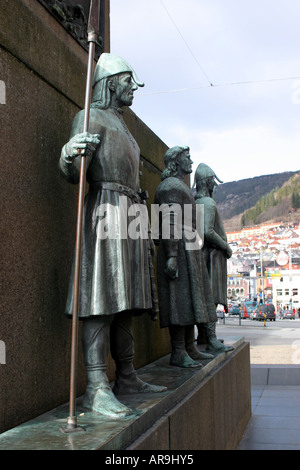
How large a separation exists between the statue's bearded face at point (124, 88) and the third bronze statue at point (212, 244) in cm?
273

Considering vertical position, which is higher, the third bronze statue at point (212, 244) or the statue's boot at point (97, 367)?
the third bronze statue at point (212, 244)

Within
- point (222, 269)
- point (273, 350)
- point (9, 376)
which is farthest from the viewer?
point (273, 350)

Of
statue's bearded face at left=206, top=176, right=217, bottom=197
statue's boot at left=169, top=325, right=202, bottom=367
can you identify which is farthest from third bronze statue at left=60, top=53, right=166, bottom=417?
statue's bearded face at left=206, top=176, right=217, bottom=197

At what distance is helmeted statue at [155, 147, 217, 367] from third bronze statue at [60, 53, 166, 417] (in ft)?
3.80

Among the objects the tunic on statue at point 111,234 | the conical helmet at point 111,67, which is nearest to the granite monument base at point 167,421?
the tunic on statue at point 111,234

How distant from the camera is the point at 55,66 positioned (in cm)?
369

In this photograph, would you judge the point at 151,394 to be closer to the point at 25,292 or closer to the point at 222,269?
the point at 25,292

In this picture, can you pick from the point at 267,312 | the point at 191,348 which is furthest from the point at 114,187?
the point at 267,312

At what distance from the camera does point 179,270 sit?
4.77 meters

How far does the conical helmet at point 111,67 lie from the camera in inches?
132

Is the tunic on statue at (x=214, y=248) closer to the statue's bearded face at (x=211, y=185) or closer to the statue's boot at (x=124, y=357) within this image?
the statue's bearded face at (x=211, y=185)
